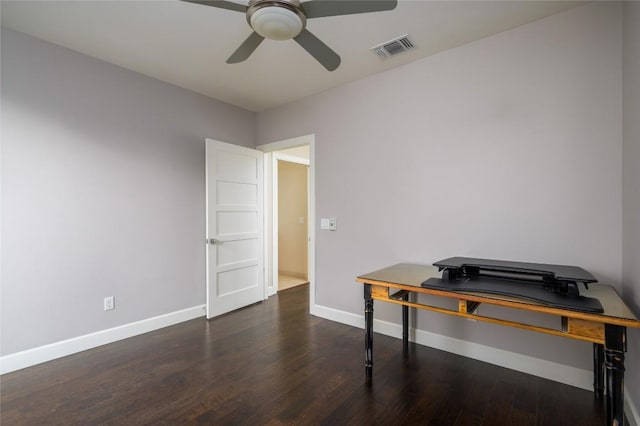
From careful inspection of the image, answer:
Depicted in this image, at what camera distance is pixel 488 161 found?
94.6 inches

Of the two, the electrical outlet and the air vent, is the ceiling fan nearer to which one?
the air vent

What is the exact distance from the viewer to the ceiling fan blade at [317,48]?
1.86 meters

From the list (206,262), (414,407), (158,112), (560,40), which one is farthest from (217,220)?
(560,40)

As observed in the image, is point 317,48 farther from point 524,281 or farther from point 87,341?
point 87,341

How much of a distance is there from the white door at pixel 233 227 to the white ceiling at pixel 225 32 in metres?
0.97

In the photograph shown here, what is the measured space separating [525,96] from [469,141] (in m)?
0.48

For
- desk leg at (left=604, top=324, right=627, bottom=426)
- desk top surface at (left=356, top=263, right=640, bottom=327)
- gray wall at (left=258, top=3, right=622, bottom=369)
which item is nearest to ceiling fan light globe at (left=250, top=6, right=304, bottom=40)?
gray wall at (left=258, top=3, right=622, bottom=369)

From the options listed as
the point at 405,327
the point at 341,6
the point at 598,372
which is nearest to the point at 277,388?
the point at 405,327

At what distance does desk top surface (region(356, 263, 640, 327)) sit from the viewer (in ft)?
4.69

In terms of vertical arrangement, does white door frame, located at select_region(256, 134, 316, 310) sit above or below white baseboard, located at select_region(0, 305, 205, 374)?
above

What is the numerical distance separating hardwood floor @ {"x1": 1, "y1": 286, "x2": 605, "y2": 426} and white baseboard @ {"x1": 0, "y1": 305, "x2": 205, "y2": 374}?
0.08 m

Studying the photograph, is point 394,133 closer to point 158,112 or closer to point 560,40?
point 560,40

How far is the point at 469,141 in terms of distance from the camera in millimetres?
2492

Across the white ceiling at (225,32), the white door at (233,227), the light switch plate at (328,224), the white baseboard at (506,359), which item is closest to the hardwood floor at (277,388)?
the white baseboard at (506,359)
